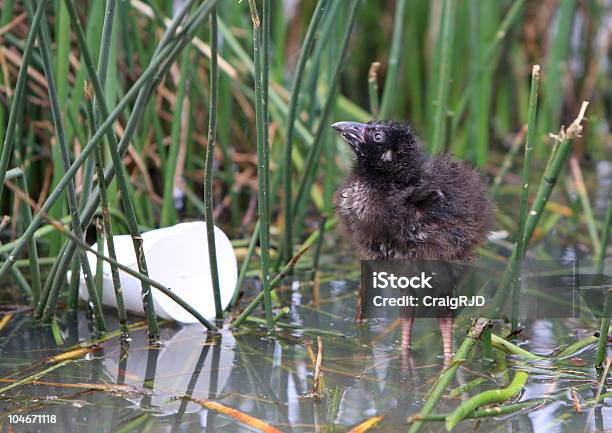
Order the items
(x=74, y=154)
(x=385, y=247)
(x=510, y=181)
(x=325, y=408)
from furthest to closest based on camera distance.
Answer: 1. (x=510, y=181)
2. (x=74, y=154)
3. (x=385, y=247)
4. (x=325, y=408)

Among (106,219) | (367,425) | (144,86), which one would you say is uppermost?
(144,86)

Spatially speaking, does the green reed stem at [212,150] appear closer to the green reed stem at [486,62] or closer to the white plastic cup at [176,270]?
the white plastic cup at [176,270]

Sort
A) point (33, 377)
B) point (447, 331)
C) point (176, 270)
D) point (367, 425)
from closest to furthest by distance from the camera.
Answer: point (367, 425) < point (33, 377) < point (447, 331) < point (176, 270)

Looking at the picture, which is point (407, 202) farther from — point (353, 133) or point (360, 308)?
point (360, 308)

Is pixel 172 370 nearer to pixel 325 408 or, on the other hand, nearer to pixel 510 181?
pixel 325 408

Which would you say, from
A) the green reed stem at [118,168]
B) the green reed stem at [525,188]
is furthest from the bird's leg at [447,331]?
the green reed stem at [118,168]

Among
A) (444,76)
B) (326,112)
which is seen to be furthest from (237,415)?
(444,76)

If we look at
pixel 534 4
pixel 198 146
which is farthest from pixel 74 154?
pixel 534 4
